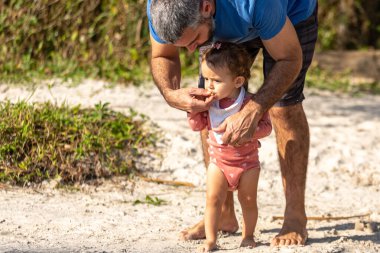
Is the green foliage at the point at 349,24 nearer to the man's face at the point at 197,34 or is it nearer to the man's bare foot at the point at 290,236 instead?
the man's bare foot at the point at 290,236

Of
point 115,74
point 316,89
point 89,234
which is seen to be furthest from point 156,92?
point 89,234

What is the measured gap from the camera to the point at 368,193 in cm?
593

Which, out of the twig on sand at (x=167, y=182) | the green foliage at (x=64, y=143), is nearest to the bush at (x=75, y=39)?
the green foliage at (x=64, y=143)

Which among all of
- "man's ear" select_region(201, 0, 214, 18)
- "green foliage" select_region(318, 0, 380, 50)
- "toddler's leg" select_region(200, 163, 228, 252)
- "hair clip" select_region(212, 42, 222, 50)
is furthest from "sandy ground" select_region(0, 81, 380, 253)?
"green foliage" select_region(318, 0, 380, 50)

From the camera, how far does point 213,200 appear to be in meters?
4.33

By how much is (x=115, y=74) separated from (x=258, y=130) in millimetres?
3463

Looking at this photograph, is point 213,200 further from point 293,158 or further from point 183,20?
point 183,20

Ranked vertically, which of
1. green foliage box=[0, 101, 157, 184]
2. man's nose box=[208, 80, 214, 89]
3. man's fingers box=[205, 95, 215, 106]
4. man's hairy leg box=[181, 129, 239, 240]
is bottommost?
man's hairy leg box=[181, 129, 239, 240]

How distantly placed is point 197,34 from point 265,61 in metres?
0.58

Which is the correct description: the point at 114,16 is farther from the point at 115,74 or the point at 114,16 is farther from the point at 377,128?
the point at 377,128

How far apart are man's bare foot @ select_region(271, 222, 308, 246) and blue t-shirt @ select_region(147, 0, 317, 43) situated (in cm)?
105

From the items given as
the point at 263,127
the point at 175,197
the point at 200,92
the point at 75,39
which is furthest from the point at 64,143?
the point at 75,39

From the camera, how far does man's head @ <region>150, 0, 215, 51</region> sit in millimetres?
3963

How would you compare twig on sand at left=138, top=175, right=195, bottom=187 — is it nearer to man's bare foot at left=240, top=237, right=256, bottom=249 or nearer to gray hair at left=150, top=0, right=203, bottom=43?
man's bare foot at left=240, top=237, right=256, bottom=249
